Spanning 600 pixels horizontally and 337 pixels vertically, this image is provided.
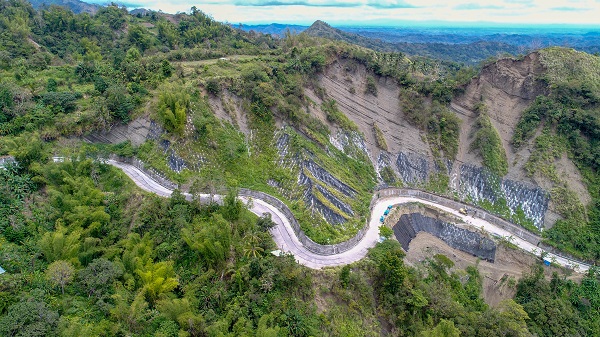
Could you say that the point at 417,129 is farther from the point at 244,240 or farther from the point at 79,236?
the point at 79,236

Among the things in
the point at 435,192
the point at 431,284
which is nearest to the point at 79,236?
the point at 431,284

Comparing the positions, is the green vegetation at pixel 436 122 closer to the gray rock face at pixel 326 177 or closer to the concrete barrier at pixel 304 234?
the gray rock face at pixel 326 177

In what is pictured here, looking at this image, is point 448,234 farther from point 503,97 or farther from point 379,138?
point 503,97

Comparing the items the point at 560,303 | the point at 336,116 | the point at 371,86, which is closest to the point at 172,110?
the point at 336,116

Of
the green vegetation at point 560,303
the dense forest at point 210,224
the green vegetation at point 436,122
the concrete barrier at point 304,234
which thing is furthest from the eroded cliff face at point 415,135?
the green vegetation at point 560,303

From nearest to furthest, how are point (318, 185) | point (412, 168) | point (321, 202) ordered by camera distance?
point (321, 202), point (318, 185), point (412, 168)

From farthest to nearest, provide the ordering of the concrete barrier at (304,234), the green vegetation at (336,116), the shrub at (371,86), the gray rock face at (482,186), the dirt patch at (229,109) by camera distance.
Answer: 1. the shrub at (371,86)
2. the green vegetation at (336,116)
3. the gray rock face at (482,186)
4. the dirt patch at (229,109)
5. the concrete barrier at (304,234)

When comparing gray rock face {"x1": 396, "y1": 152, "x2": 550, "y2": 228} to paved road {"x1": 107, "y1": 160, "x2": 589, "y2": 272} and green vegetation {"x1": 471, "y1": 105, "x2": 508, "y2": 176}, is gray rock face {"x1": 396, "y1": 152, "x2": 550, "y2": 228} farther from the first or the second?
paved road {"x1": 107, "y1": 160, "x2": 589, "y2": 272}
